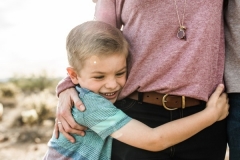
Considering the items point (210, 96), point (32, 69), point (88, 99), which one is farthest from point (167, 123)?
point (32, 69)

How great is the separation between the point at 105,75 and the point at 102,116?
20 cm

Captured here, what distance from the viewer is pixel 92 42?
174 centimetres

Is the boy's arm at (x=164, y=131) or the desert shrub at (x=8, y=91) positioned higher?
the boy's arm at (x=164, y=131)

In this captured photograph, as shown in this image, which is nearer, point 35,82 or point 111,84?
point 111,84

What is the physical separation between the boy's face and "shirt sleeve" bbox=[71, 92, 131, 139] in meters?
0.06

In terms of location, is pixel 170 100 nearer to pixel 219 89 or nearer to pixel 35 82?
pixel 219 89

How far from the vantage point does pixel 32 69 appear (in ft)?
30.9

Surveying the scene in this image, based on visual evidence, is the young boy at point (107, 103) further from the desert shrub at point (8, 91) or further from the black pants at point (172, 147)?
the desert shrub at point (8, 91)

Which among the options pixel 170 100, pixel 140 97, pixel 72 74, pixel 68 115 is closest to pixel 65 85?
pixel 72 74

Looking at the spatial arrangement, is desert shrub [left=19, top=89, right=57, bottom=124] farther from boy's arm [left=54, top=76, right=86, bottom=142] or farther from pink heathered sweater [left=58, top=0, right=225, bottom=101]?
pink heathered sweater [left=58, top=0, right=225, bottom=101]

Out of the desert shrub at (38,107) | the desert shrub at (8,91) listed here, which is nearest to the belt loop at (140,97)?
the desert shrub at (38,107)

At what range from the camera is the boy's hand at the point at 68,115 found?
5.96 ft

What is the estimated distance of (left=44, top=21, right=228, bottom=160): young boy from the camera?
5.66 feet

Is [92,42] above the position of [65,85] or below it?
above
